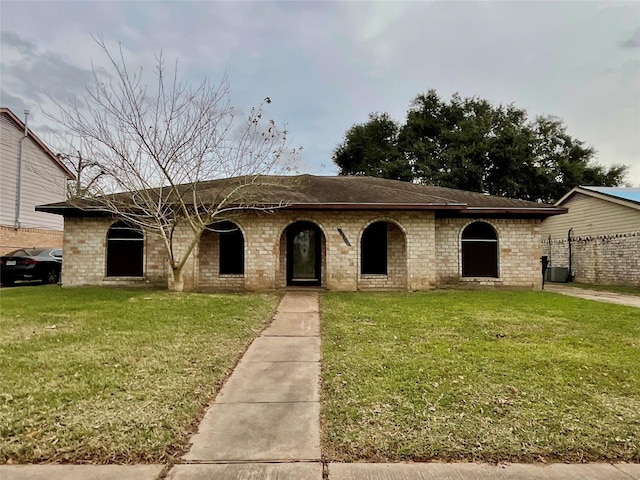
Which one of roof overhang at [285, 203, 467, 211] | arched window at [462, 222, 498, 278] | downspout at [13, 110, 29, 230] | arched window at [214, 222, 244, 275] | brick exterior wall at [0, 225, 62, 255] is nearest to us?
roof overhang at [285, 203, 467, 211]

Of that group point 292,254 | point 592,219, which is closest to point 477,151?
point 592,219

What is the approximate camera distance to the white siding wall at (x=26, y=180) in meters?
18.9

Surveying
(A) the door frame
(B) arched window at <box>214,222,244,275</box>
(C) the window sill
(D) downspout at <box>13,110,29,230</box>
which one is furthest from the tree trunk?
(D) downspout at <box>13,110,29,230</box>

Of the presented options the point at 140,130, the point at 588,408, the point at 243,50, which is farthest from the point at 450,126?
the point at 588,408

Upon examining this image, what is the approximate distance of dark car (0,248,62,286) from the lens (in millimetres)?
14172

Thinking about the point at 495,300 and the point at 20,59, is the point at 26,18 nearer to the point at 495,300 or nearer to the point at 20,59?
the point at 20,59

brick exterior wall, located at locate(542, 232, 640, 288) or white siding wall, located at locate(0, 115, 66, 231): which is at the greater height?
white siding wall, located at locate(0, 115, 66, 231)

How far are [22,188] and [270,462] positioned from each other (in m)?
22.8

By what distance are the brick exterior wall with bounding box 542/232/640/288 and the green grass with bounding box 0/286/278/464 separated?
14.0 metres

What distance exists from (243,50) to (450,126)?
2327 centimetres

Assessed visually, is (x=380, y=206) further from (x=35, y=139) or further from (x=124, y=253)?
(x=35, y=139)

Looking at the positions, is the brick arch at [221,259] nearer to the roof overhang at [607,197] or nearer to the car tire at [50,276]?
the car tire at [50,276]

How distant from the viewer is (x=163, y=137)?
33.8 feet

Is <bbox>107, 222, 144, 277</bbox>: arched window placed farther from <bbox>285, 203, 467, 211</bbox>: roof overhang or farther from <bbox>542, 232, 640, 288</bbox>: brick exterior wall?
<bbox>542, 232, 640, 288</bbox>: brick exterior wall
